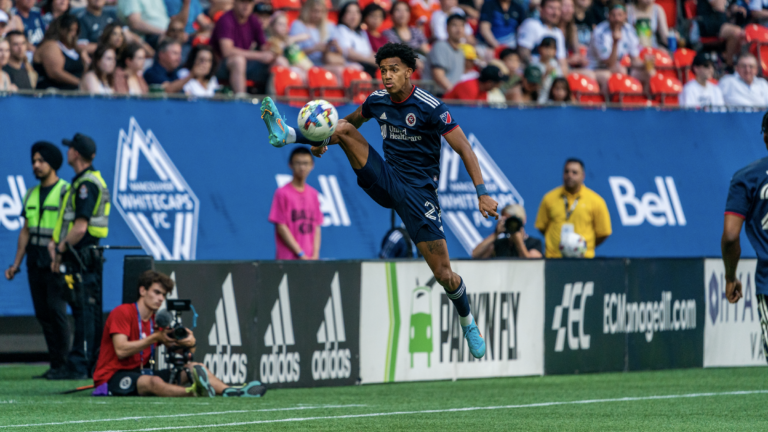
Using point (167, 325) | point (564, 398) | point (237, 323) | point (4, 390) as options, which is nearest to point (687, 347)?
point (564, 398)

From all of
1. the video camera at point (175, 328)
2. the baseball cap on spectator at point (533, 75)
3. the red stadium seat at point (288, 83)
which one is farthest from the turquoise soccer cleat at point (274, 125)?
the baseball cap on spectator at point (533, 75)

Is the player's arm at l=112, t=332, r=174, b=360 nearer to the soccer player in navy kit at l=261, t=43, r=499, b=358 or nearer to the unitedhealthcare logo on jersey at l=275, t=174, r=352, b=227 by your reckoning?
the soccer player in navy kit at l=261, t=43, r=499, b=358

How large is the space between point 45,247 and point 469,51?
8329mm

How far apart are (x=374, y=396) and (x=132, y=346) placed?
223 cm

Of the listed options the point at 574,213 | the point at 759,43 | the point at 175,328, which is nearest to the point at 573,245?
the point at 574,213

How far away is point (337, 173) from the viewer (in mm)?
13969

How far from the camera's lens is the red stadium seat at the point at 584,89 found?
17.2 meters

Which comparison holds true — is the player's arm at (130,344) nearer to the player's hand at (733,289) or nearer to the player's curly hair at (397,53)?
the player's curly hair at (397,53)

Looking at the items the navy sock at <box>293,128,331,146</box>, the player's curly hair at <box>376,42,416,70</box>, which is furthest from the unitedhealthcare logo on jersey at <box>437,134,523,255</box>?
the navy sock at <box>293,128,331,146</box>

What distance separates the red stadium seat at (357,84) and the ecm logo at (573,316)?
352cm

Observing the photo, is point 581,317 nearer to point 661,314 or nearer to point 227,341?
point 661,314

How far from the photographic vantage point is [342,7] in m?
17.3

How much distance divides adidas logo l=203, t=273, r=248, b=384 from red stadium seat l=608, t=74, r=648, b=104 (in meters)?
8.63

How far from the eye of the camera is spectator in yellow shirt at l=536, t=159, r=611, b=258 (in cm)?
1316
